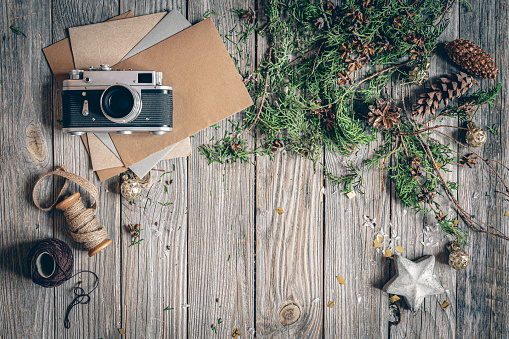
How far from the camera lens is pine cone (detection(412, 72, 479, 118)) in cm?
98

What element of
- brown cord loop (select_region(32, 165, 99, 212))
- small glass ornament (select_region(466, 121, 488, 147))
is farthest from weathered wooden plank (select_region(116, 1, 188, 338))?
small glass ornament (select_region(466, 121, 488, 147))

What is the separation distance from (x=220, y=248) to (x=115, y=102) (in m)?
0.57

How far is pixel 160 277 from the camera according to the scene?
101 centimetres

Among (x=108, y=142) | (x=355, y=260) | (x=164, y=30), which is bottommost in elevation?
(x=355, y=260)

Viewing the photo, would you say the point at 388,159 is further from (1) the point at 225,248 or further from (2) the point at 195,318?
(2) the point at 195,318

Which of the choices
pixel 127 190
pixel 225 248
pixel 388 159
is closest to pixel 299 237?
pixel 225 248

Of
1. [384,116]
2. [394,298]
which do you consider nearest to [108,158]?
[384,116]

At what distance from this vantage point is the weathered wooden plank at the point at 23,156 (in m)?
0.98

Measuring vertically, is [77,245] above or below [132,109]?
below

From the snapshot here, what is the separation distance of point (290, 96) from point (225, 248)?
0.55m

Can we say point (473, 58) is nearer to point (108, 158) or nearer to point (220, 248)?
point (220, 248)

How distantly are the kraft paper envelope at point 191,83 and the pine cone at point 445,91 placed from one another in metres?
0.58

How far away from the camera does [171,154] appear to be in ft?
3.26

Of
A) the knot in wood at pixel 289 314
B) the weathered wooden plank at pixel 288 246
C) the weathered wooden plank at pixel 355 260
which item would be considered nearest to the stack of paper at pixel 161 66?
the weathered wooden plank at pixel 288 246
